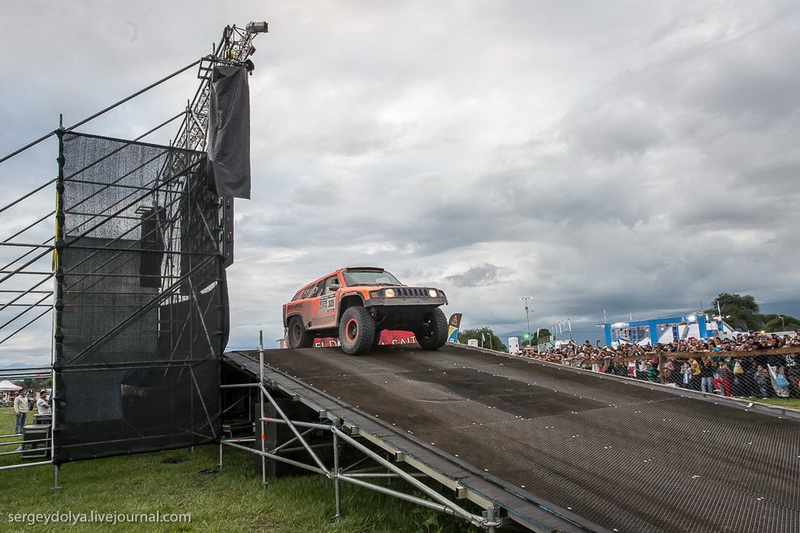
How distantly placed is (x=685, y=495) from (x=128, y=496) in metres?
6.56

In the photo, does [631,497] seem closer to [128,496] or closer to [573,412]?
[573,412]

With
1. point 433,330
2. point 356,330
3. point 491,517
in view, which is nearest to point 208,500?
point 356,330

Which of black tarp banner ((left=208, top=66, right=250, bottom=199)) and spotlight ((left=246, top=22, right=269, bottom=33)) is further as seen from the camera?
spotlight ((left=246, top=22, right=269, bottom=33))

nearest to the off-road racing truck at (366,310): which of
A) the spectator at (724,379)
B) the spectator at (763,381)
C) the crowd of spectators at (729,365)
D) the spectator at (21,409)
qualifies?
the spectator at (21,409)

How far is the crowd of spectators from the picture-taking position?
41.5 ft

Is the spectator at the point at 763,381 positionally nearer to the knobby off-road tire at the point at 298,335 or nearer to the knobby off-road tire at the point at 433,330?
the knobby off-road tire at the point at 433,330

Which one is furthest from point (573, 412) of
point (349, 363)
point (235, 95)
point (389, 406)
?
point (235, 95)

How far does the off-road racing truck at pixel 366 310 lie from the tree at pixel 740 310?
260 ft

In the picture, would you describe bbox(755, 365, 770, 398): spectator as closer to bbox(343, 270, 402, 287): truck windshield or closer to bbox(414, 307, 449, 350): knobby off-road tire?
bbox(414, 307, 449, 350): knobby off-road tire

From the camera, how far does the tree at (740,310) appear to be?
79438 millimetres

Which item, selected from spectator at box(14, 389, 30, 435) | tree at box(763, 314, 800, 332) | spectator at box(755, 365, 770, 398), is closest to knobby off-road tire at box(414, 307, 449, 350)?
spectator at box(755, 365, 770, 398)

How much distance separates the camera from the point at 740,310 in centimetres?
8325

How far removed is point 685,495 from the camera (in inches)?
162

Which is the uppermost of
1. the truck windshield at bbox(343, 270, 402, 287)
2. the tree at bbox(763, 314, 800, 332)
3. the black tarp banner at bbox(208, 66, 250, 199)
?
the black tarp banner at bbox(208, 66, 250, 199)
